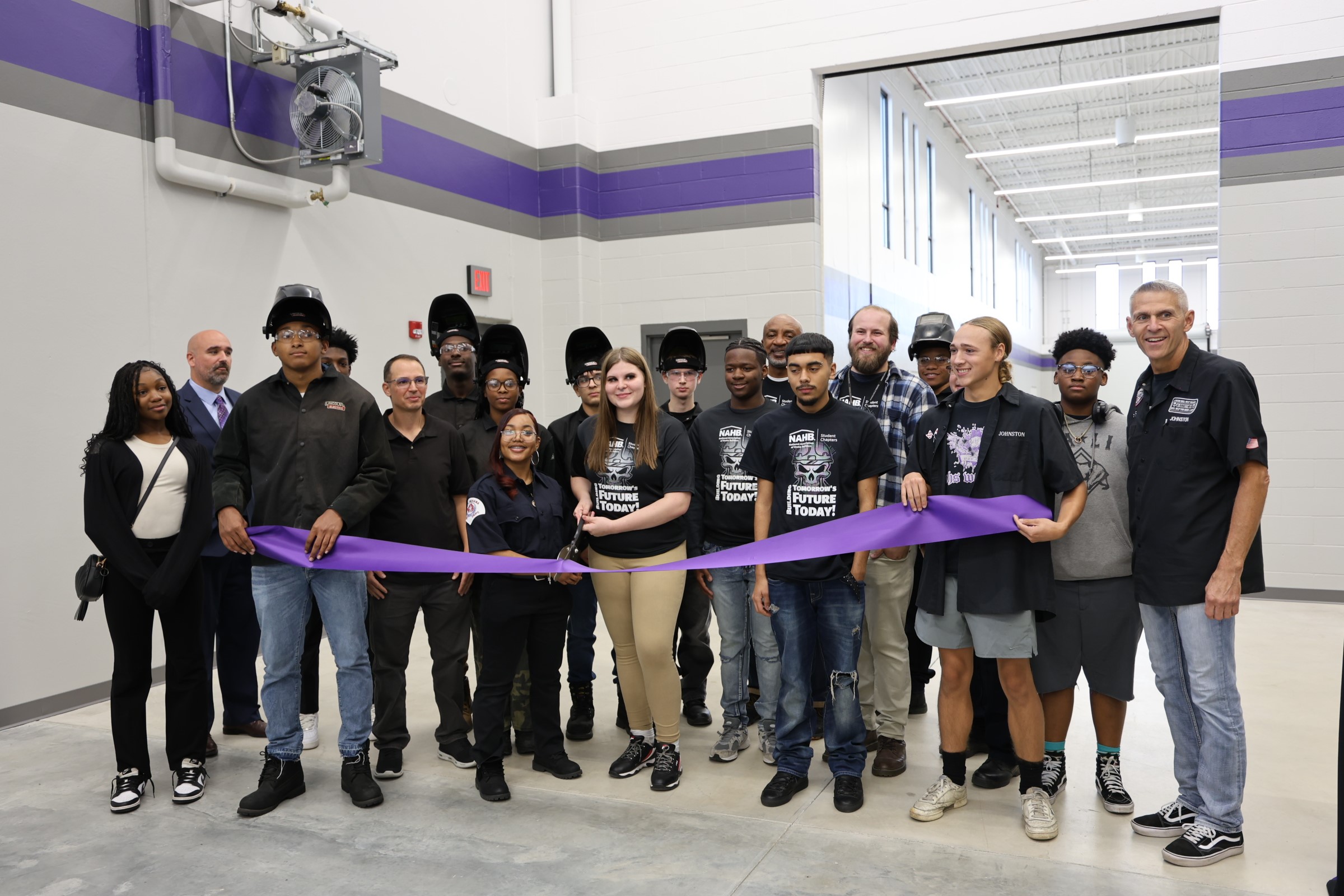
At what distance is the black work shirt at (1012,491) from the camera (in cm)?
298

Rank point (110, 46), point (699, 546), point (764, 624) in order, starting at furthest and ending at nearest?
point (110, 46), point (699, 546), point (764, 624)

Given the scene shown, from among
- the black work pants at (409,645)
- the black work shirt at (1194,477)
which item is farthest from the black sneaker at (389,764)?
the black work shirt at (1194,477)

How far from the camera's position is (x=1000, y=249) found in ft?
66.9

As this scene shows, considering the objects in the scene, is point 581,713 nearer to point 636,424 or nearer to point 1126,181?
point 636,424

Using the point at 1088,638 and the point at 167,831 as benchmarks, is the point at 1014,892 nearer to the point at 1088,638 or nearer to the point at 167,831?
the point at 1088,638

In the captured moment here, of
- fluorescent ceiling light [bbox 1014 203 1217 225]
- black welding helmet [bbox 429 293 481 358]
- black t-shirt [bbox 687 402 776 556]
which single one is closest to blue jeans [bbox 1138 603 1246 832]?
black t-shirt [bbox 687 402 776 556]

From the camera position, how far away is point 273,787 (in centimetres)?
336

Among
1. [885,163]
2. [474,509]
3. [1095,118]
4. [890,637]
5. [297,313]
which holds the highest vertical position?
[1095,118]

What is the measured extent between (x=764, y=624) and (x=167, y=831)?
2173 mm

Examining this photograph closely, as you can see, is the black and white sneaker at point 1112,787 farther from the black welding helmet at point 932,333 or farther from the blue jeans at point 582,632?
the blue jeans at point 582,632

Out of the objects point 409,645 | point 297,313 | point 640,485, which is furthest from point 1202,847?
point 297,313

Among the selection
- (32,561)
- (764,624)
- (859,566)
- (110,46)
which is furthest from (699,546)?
(110,46)

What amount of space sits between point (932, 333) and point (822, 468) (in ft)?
3.76

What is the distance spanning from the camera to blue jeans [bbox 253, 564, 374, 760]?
132 inches
